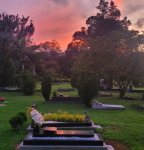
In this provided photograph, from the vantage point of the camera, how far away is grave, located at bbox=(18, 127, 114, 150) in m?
6.11

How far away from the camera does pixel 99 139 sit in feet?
21.0

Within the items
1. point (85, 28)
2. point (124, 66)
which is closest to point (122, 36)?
point (124, 66)

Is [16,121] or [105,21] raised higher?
[105,21]

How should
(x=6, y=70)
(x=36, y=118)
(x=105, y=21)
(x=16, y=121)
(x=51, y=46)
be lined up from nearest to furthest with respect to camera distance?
(x=36, y=118) → (x=16, y=121) → (x=6, y=70) → (x=105, y=21) → (x=51, y=46)

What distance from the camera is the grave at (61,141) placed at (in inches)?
241

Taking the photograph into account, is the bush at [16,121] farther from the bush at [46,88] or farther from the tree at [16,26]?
the tree at [16,26]

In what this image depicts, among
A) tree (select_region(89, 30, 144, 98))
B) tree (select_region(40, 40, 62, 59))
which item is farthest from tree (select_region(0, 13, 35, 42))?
tree (select_region(89, 30, 144, 98))

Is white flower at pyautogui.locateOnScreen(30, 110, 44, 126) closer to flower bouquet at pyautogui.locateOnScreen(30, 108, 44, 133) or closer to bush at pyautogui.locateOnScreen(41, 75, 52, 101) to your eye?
flower bouquet at pyautogui.locateOnScreen(30, 108, 44, 133)

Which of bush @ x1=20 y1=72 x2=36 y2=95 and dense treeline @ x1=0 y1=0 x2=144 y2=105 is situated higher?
dense treeline @ x1=0 y1=0 x2=144 y2=105

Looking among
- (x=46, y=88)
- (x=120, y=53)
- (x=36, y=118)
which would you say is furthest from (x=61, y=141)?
(x=120, y=53)

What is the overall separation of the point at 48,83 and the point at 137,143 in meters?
13.1

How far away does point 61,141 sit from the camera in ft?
20.4

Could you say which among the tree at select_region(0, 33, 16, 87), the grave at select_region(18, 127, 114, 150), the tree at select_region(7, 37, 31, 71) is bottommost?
the grave at select_region(18, 127, 114, 150)

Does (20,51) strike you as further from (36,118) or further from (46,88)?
(36,118)
